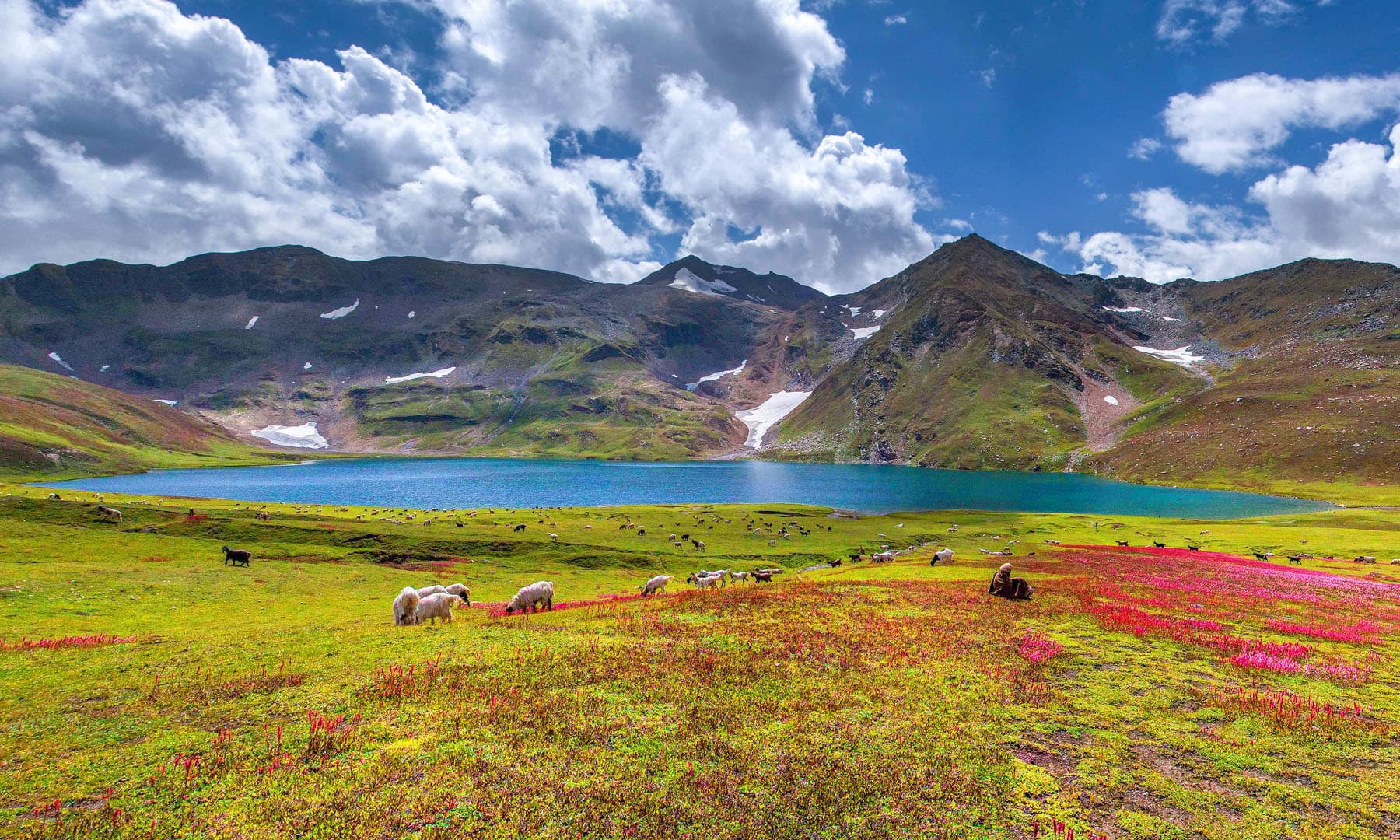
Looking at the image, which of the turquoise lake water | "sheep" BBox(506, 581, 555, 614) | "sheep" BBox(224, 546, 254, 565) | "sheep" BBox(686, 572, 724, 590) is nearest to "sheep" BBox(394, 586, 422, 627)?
"sheep" BBox(506, 581, 555, 614)

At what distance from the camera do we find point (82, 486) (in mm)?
143750

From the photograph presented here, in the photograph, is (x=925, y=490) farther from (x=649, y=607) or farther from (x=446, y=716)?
(x=446, y=716)

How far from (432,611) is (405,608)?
1181 mm

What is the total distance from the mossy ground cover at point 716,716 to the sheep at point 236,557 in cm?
1149

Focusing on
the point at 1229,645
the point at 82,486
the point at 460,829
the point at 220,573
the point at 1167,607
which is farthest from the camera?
the point at 82,486

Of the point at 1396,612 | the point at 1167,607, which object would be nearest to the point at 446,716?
the point at 1167,607

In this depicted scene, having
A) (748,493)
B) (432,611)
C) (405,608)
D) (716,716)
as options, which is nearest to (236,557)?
(405,608)

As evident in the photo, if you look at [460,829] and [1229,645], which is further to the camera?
[1229,645]

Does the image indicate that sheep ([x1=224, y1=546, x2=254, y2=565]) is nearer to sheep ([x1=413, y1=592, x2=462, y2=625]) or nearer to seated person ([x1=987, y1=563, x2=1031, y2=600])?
sheep ([x1=413, y1=592, x2=462, y2=625])

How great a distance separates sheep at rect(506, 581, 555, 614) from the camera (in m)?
30.3

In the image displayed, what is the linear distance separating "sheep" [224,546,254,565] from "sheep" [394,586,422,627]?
2700 cm

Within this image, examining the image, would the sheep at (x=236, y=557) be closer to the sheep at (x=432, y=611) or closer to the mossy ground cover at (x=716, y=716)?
the mossy ground cover at (x=716, y=716)

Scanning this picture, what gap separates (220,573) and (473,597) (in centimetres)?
1712

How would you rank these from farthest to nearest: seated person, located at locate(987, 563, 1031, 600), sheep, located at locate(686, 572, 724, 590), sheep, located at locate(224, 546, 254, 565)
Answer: sheep, located at locate(224, 546, 254, 565), sheep, located at locate(686, 572, 724, 590), seated person, located at locate(987, 563, 1031, 600)
